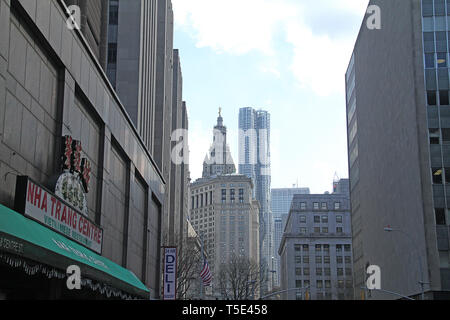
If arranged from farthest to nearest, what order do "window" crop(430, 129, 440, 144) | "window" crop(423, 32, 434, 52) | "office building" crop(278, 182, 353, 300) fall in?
"office building" crop(278, 182, 353, 300), "window" crop(423, 32, 434, 52), "window" crop(430, 129, 440, 144)

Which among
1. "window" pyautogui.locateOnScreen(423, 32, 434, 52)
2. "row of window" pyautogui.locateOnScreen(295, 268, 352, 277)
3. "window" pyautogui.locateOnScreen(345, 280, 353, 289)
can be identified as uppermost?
"window" pyautogui.locateOnScreen(423, 32, 434, 52)

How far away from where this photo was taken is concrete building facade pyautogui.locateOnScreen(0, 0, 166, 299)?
58.6 ft

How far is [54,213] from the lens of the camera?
2034 centimetres

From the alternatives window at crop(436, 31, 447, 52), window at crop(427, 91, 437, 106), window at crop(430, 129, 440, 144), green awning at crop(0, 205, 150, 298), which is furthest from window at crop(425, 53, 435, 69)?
green awning at crop(0, 205, 150, 298)

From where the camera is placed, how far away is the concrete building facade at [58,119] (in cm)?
1788

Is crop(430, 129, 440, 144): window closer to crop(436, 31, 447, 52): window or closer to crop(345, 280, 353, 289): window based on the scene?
crop(436, 31, 447, 52): window

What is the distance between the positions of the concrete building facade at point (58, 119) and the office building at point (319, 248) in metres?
111

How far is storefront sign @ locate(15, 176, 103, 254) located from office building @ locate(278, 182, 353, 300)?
11956cm

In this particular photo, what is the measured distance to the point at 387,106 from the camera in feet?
219

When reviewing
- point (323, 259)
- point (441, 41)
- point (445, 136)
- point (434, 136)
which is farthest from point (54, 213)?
point (323, 259)

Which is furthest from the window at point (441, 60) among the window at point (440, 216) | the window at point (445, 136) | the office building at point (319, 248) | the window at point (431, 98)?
the office building at point (319, 248)

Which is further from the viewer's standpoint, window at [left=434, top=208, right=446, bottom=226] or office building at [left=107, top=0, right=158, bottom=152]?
office building at [left=107, top=0, right=158, bottom=152]

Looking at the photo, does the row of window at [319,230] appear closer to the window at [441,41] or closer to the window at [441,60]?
the window at [441,60]
